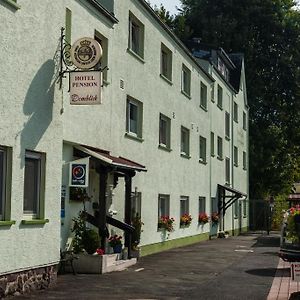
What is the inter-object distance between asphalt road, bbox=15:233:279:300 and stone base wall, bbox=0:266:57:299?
0.17 m

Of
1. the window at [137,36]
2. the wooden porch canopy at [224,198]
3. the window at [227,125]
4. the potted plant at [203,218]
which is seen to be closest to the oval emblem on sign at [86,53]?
Answer: the window at [137,36]

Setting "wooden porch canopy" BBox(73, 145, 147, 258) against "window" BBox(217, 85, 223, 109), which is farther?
"window" BBox(217, 85, 223, 109)

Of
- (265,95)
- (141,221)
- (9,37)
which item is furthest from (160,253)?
(265,95)

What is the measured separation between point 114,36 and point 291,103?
32.2 metres

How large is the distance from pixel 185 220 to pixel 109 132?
9.14m

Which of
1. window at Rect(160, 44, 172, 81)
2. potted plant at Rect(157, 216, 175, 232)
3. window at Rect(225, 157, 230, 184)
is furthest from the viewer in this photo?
window at Rect(225, 157, 230, 184)

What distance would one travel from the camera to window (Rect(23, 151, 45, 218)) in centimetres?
1124

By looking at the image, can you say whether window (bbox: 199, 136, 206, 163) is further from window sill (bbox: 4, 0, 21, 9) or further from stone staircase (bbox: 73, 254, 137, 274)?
window sill (bbox: 4, 0, 21, 9)

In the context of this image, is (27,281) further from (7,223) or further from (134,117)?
(134,117)

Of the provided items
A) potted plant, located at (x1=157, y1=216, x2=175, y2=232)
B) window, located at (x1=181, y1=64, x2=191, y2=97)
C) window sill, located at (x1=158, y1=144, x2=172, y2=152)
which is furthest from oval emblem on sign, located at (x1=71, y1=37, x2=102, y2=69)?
window, located at (x1=181, y1=64, x2=191, y2=97)

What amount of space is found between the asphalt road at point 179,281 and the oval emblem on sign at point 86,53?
14.6 ft

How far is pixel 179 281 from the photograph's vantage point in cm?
1345

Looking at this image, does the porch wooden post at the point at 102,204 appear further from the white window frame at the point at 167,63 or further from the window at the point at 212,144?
the window at the point at 212,144

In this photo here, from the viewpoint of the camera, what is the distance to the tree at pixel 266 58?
4609cm
